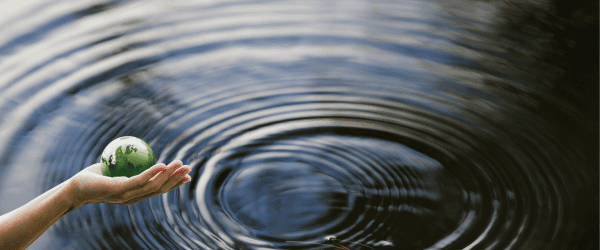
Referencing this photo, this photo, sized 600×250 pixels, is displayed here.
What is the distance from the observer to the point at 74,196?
148 centimetres

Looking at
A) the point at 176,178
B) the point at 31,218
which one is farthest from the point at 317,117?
the point at 31,218

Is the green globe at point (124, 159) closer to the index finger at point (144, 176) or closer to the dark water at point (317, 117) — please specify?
the index finger at point (144, 176)

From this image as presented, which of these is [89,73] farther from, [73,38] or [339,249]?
[339,249]

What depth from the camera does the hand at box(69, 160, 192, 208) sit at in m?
1.47

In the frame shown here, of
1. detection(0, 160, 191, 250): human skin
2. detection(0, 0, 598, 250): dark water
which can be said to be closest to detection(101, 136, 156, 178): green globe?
detection(0, 160, 191, 250): human skin

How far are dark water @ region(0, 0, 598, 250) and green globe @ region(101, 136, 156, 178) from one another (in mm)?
309

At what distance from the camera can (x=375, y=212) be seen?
1.98 metres

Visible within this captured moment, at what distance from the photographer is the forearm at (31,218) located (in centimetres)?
137

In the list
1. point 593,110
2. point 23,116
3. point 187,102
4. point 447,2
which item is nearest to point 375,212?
point 187,102

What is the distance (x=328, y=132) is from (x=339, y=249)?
70 cm

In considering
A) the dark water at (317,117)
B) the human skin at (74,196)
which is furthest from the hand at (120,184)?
the dark water at (317,117)

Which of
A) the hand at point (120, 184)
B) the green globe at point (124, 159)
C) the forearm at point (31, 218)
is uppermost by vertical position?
the green globe at point (124, 159)

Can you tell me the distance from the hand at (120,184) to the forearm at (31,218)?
32 millimetres

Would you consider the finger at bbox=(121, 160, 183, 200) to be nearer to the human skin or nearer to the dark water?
the human skin
